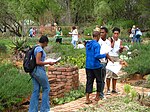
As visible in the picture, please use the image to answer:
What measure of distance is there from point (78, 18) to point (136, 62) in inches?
1637

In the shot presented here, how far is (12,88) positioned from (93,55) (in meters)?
1.72

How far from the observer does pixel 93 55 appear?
25.2 feet

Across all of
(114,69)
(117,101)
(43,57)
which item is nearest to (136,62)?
(114,69)

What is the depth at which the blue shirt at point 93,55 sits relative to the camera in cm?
761

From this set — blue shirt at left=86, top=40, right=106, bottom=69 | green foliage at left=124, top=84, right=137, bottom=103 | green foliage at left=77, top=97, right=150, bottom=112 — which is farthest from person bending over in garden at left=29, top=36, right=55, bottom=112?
green foliage at left=124, top=84, right=137, bottom=103

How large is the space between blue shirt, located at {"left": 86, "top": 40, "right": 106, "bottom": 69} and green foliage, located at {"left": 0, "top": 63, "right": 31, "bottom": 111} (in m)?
1.35

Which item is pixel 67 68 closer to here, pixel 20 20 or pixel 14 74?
pixel 14 74

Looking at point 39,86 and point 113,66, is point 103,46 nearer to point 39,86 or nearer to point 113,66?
point 113,66

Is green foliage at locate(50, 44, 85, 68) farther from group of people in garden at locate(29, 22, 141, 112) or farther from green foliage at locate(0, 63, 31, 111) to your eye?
green foliage at locate(0, 63, 31, 111)

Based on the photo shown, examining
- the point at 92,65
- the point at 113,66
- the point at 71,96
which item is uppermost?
the point at 92,65

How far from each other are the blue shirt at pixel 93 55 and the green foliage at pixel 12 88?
Answer: 135 cm

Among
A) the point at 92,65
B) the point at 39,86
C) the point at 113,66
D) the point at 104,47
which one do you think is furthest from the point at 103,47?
the point at 39,86

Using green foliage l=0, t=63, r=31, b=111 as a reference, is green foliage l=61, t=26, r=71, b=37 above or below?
above

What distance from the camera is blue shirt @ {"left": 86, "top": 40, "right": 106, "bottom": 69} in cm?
761
